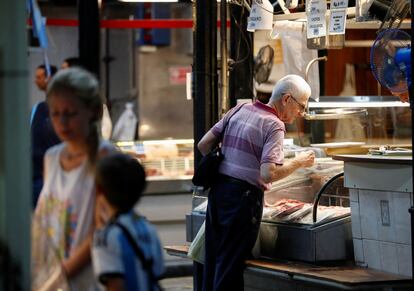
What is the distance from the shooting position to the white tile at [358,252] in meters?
7.40

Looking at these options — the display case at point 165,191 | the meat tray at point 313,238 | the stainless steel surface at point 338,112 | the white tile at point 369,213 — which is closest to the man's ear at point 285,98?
the meat tray at point 313,238

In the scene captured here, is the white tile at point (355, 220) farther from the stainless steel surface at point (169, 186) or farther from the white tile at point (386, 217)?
the stainless steel surface at point (169, 186)

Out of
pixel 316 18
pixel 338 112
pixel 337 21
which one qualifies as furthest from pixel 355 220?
pixel 338 112

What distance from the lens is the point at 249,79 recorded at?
10.6m

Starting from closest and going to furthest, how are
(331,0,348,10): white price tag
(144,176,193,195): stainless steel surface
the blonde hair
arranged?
the blonde hair
(331,0,348,10): white price tag
(144,176,193,195): stainless steel surface

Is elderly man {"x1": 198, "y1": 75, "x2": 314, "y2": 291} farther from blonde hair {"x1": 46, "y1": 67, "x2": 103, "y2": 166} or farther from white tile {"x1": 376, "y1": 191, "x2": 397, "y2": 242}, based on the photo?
blonde hair {"x1": 46, "y1": 67, "x2": 103, "y2": 166}

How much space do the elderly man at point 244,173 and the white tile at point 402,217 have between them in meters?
0.79

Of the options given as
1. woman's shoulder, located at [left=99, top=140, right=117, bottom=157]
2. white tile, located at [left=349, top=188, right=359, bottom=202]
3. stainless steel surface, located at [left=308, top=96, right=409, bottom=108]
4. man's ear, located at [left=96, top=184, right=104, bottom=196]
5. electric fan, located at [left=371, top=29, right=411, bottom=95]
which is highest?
electric fan, located at [left=371, top=29, right=411, bottom=95]

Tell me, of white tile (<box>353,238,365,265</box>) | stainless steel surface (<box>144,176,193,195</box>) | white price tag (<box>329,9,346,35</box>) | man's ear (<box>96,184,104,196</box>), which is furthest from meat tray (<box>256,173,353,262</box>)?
stainless steel surface (<box>144,176,193,195</box>)

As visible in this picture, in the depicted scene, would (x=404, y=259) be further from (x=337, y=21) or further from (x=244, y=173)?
(x=337, y=21)

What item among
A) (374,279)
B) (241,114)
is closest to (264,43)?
(241,114)

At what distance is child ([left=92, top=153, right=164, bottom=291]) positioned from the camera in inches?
176

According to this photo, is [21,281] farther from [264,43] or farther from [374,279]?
[264,43]

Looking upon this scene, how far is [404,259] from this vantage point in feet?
22.8
